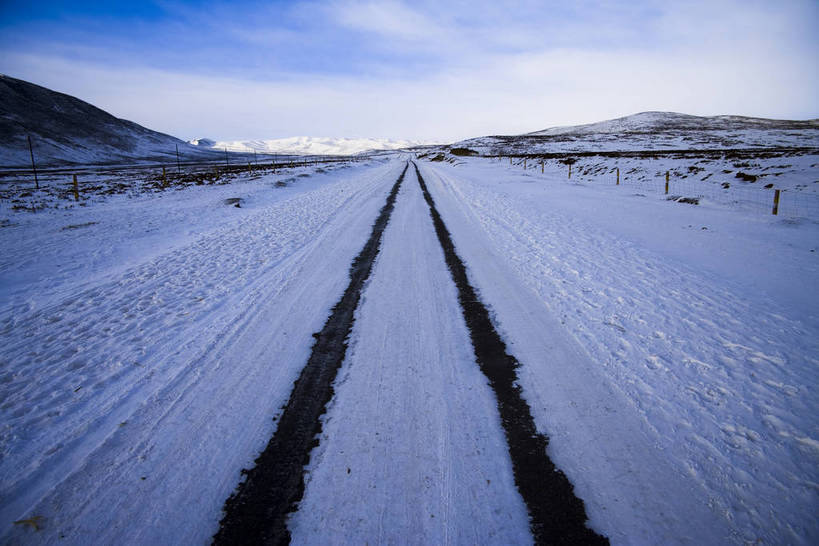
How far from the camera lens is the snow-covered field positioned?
83.0 inches

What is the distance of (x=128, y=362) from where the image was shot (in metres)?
3.62

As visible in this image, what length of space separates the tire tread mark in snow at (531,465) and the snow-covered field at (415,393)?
80mm

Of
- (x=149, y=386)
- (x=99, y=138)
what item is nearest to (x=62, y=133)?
(x=99, y=138)

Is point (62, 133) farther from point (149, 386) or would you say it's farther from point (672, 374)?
point (672, 374)

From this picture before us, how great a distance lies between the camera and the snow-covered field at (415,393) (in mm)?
2109

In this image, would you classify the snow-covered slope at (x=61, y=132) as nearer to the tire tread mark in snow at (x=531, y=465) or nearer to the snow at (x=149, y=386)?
the snow at (x=149, y=386)

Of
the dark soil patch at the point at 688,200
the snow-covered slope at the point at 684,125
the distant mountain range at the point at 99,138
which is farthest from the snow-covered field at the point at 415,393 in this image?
the snow-covered slope at the point at 684,125

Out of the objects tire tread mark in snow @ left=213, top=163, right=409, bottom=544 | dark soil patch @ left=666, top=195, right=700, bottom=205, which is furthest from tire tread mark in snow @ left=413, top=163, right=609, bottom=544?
dark soil patch @ left=666, top=195, right=700, bottom=205

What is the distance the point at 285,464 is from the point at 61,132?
107851 millimetres

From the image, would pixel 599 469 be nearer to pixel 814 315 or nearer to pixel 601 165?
pixel 814 315

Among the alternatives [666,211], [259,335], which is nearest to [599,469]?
[259,335]

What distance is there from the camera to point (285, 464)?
239 centimetres

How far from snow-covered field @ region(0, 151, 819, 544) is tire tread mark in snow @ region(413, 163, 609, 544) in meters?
0.08

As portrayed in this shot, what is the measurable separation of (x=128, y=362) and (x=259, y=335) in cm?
124
